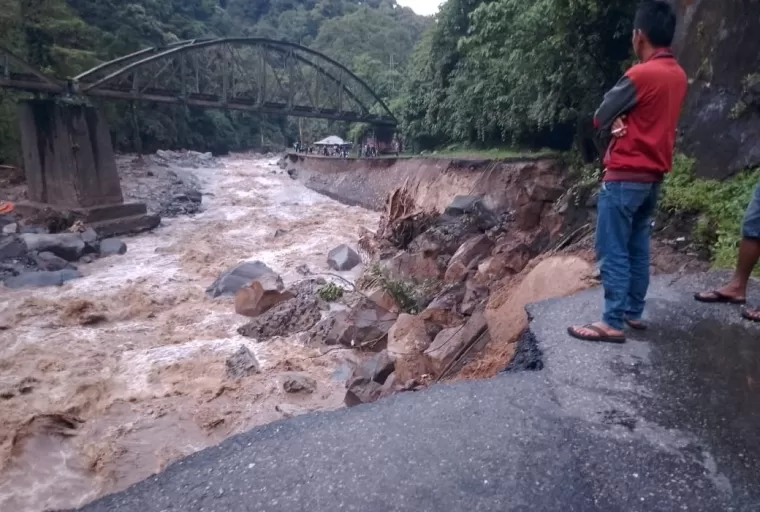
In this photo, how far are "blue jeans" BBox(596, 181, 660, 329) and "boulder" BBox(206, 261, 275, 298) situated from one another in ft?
27.7

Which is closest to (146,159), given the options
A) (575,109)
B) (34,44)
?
(34,44)

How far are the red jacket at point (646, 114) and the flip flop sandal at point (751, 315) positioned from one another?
1242 mm

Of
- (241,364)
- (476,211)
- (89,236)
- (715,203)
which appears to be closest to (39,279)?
(89,236)

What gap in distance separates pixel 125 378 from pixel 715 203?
750 centimetres

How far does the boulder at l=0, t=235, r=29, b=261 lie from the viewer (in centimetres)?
1394

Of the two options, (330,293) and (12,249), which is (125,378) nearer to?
(330,293)

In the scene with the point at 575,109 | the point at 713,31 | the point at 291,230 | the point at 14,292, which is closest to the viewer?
the point at 713,31

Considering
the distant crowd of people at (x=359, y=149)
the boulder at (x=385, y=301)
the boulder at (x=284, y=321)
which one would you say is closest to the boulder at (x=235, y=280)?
the boulder at (x=284, y=321)

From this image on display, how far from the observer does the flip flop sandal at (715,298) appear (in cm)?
437

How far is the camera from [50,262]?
46.2ft

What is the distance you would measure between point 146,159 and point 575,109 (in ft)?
107

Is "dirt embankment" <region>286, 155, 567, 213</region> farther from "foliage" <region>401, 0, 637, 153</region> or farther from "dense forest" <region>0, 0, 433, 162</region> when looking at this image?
"dense forest" <region>0, 0, 433, 162</region>

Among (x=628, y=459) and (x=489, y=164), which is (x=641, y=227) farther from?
(x=489, y=164)

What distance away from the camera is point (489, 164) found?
15102mm
